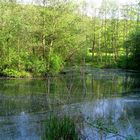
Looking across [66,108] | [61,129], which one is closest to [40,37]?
[66,108]

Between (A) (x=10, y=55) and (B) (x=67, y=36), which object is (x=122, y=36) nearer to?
(B) (x=67, y=36)

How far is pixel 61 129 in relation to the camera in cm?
985

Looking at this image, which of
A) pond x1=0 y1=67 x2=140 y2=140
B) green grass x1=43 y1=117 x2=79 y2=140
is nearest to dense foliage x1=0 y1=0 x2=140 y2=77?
pond x1=0 y1=67 x2=140 y2=140

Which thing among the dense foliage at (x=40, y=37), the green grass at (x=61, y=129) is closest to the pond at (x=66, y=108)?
the green grass at (x=61, y=129)

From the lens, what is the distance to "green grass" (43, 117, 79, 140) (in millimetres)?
9797

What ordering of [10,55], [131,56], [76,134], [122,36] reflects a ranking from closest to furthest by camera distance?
[76,134]
[10,55]
[131,56]
[122,36]

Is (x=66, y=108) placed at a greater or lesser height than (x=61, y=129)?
lesser

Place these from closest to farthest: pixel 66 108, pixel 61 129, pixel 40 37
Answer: pixel 61 129, pixel 66 108, pixel 40 37

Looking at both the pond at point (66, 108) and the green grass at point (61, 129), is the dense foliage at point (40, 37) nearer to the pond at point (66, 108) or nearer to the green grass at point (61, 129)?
the pond at point (66, 108)

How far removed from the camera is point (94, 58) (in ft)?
211

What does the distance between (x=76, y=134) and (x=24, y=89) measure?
1596cm

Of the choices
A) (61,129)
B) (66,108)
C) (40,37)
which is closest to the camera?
(61,129)

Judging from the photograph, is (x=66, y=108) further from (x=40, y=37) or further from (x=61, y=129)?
(x=40, y=37)

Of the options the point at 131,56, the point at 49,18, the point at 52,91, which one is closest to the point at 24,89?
the point at 52,91
